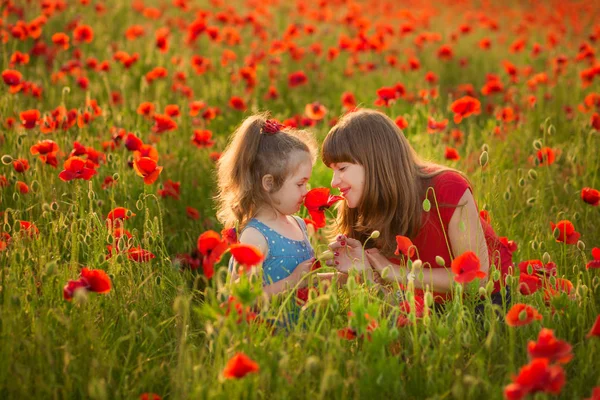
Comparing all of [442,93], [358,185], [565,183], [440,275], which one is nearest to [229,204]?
[358,185]

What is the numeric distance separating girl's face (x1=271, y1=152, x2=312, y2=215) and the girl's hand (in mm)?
251

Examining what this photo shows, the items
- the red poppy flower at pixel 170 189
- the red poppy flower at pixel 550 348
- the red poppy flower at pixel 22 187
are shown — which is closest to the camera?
the red poppy flower at pixel 550 348

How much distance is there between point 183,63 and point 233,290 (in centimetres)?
410

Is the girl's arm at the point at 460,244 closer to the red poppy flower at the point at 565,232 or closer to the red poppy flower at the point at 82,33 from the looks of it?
the red poppy flower at the point at 565,232

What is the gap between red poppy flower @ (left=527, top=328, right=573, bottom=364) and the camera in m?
1.75

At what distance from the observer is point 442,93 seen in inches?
253

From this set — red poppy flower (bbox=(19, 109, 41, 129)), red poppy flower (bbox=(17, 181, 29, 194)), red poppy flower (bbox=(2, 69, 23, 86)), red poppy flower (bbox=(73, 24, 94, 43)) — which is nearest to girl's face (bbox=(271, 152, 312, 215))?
red poppy flower (bbox=(17, 181, 29, 194))

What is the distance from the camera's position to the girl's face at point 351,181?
285 centimetres

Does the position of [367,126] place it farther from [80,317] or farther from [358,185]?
[80,317]

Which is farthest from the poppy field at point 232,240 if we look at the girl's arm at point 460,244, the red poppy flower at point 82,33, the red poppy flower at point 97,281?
the red poppy flower at point 82,33

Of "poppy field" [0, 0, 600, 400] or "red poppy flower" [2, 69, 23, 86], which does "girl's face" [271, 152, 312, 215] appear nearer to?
"poppy field" [0, 0, 600, 400]

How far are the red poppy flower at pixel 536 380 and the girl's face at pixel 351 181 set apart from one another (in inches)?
51.4

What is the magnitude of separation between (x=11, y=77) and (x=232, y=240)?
189cm

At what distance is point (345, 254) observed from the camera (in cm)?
268
